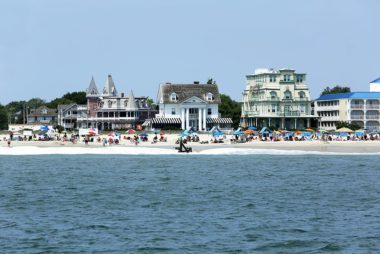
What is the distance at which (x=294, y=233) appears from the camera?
100ft

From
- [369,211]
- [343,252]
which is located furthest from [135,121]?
[343,252]

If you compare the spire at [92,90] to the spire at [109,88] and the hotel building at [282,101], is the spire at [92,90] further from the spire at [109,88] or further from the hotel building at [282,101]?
the hotel building at [282,101]

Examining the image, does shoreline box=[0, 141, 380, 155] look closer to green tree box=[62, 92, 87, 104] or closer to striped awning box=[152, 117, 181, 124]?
striped awning box=[152, 117, 181, 124]

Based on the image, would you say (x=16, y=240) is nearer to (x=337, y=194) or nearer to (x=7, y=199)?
(x=7, y=199)

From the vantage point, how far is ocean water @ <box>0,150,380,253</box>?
1136 inches

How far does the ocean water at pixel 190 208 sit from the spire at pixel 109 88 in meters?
67.2

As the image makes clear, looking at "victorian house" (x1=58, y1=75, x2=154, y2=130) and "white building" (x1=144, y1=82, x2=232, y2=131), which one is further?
"victorian house" (x1=58, y1=75, x2=154, y2=130)

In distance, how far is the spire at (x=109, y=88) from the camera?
131m

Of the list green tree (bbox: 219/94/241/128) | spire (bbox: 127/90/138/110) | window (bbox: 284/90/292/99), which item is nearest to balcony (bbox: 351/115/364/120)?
window (bbox: 284/90/292/99)

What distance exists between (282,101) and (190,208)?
84.9m

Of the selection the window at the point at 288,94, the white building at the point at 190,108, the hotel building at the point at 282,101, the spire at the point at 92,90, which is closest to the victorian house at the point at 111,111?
the spire at the point at 92,90

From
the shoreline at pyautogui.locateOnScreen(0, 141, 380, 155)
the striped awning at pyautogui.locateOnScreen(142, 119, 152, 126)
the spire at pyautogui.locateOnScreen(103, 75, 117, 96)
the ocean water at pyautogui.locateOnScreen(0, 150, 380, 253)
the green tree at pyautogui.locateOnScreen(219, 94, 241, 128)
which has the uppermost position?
the spire at pyautogui.locateOnScreen(103, 75, 117, 96)

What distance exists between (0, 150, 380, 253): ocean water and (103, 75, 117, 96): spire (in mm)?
67198

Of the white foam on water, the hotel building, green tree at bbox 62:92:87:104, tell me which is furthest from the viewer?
green tree at bbox 62:92:87:104
